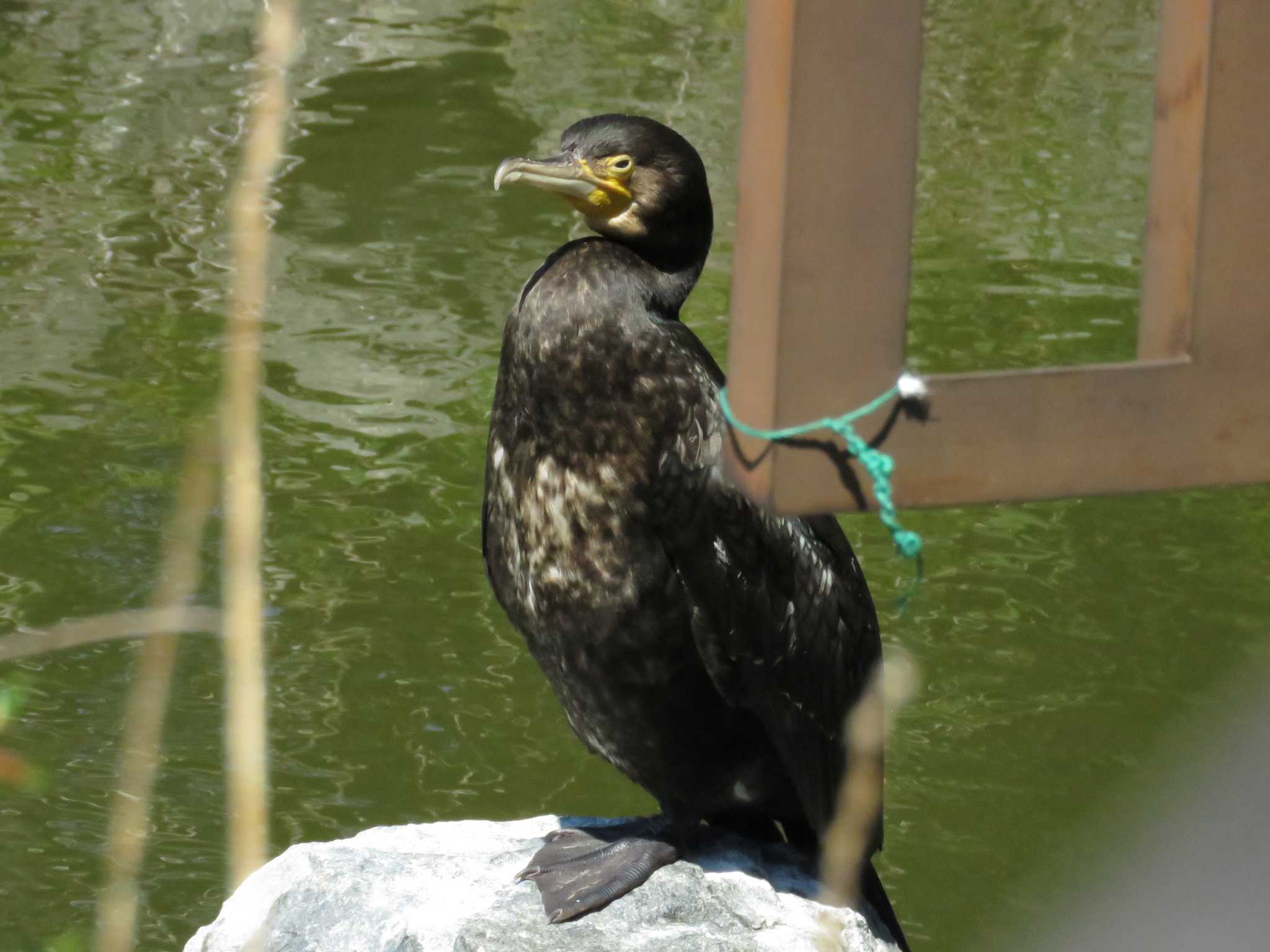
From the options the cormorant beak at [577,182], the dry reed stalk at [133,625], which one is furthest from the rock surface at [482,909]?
the dry reed stalk at [133,625]

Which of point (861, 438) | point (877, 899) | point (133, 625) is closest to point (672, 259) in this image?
point (877, 899)

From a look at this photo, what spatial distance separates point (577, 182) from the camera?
2.82 m

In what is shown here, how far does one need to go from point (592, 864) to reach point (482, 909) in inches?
7.2

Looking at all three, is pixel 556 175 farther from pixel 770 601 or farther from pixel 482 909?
pixel 482 909

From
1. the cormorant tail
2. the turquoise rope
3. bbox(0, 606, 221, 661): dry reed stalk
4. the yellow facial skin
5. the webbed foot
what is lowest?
the cormorant tail

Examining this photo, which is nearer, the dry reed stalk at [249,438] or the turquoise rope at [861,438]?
the dry reed stalk at [249,438]

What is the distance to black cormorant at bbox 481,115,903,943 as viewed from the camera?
9.04 ft

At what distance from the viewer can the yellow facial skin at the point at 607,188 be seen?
2.84 metres

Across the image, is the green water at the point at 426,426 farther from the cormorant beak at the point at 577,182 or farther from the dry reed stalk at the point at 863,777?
the cormorant beak at the point at 577,182

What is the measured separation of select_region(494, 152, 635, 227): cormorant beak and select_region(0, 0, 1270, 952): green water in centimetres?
199

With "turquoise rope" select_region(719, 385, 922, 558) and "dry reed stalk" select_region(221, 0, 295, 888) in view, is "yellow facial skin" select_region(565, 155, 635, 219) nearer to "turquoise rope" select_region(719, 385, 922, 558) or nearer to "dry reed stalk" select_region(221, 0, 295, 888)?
"turquoise rope" select_region(719, 385, 922, 558)

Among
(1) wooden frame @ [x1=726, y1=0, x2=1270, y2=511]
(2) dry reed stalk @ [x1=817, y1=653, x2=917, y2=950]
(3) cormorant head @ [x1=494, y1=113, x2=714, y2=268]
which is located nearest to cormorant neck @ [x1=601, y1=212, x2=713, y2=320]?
(3) cormorant head @ [x1=494, y1=113, x2=714, y2=268]

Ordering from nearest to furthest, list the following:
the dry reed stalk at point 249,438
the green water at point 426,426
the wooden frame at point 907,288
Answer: the dry reed stalk at point 249,438 → the wooden frame at point 907,288 → the green water at point 426,426

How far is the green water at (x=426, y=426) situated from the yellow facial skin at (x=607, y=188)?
1.99 meters
